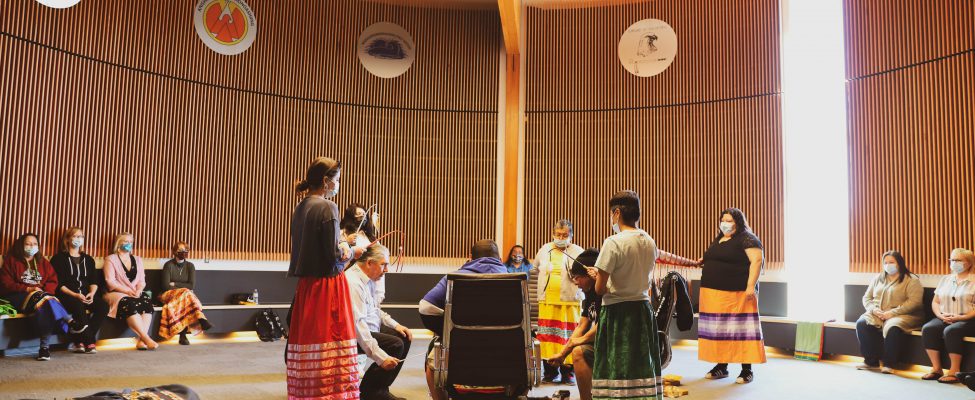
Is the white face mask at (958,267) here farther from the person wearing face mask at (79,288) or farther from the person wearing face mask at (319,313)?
the person wearing face mask at (79,288)

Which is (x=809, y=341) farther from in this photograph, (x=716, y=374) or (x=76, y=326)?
(x=76, y=326)

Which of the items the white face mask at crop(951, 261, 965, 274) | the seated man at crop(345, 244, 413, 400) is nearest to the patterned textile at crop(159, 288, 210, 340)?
the seated man at crop(345, 244, 413, 400)

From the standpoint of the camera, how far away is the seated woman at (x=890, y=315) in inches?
260

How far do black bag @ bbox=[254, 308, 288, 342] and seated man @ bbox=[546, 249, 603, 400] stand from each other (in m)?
5.50

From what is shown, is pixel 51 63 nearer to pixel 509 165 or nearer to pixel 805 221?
pixel 509 165

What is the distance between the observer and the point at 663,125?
970 cm

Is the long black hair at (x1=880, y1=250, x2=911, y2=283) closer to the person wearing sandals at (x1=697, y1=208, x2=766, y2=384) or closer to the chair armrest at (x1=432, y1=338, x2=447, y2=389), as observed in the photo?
the person wearing sandals at (x1=697, y1=208, x2=766, y2=384)

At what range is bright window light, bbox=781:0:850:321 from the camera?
8258 mm

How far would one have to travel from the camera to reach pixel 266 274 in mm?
9102

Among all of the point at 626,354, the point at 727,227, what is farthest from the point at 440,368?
the point at 727,227

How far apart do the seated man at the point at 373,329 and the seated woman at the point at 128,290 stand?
4042 millimetres

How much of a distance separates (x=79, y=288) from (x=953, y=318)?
8.47 metres

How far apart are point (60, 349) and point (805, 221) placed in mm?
8549

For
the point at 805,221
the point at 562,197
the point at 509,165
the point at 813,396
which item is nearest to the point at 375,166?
the point at 509,165
